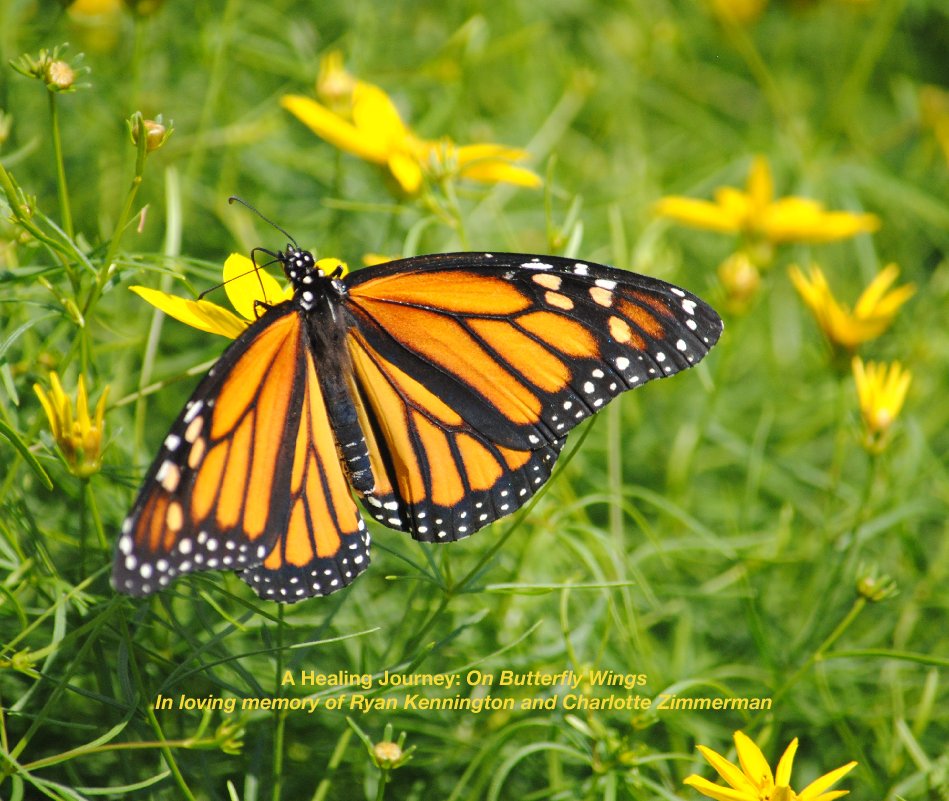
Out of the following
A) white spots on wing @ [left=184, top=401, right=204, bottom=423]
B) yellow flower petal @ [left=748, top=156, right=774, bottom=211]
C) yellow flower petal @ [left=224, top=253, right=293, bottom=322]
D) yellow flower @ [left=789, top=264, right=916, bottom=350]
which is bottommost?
white spots on wing @ [left=184, top=401, right=204, bottom=423]

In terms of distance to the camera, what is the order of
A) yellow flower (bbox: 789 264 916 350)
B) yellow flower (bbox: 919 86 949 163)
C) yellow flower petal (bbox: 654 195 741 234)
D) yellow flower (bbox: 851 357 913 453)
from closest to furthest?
yellow flower (bbox: 851 357 913 453) < yellow flower (bbox: 789 264 916 350) < yellow flower petal (bbox: 654 195 741 234) < yellow flower (bbox: 919 86 949 163)

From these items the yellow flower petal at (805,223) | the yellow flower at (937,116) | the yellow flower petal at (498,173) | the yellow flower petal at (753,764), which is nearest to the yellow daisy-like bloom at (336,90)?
the yellow flower petal at (498,173)

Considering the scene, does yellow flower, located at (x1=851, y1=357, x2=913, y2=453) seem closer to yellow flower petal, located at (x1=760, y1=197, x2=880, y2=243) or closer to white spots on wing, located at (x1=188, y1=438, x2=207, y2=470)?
yellow flower petal, located at (x1=760, y1=197, x2=880, y2=243)

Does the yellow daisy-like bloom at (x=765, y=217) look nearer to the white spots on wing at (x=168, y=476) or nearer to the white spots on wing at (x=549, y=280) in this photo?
the white spots on wing at (x=549, y=280)

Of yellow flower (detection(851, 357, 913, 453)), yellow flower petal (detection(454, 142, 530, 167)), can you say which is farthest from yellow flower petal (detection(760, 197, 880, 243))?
yellow flower petal (detection(454, 142, 530, 167))

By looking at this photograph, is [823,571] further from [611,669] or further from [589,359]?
[589,359]

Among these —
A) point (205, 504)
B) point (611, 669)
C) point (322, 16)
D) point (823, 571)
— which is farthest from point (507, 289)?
point (322, 16)
